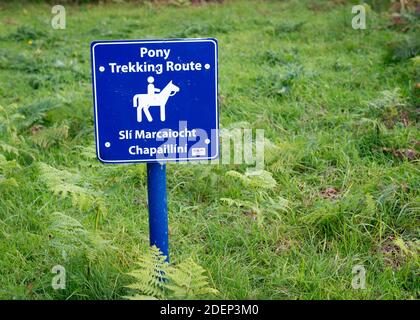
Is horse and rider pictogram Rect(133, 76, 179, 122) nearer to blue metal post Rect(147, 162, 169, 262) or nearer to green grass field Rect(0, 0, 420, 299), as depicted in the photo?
blue metal post Rect(147, 162, 169, 262)

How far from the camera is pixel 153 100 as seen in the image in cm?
254

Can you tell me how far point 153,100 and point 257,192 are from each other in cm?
151

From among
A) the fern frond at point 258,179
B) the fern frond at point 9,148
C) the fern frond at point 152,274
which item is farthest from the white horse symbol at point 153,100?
the fern frond at point 9,148

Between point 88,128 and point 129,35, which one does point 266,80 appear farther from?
point 129,35

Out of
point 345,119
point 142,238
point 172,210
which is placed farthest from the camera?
point 345,119

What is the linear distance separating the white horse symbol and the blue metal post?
27cm

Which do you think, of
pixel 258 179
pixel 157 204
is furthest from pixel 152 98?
pixel 258 179

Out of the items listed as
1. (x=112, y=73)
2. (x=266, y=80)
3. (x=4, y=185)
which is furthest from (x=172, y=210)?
(x=266, y=80)

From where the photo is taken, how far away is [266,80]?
6504mm

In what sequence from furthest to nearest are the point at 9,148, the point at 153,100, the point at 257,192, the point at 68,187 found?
1. the point at 9,148
2. the point at 257,192
3. the point at 68,187
4. the point at 153,100

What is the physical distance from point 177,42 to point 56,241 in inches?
55.1

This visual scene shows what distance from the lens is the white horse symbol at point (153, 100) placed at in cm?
254

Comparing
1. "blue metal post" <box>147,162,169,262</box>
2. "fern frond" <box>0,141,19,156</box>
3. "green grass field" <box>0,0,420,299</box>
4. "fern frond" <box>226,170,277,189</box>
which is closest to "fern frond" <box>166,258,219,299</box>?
"blue metal post" <box>147,162,169,262</box>

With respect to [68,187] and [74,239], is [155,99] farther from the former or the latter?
[74,239]
